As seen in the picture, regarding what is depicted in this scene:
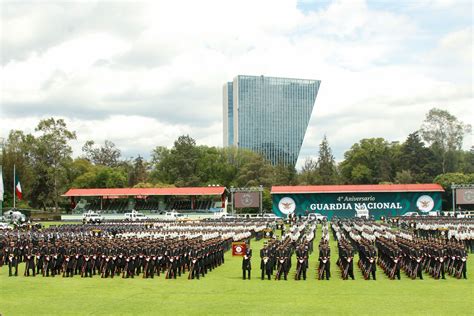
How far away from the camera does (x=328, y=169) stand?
286ft

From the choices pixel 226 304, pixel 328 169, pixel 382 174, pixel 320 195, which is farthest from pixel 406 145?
pixel 226 304

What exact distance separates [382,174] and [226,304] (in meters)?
70.6

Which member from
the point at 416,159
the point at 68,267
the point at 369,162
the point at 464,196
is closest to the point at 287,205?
the point at 464,196

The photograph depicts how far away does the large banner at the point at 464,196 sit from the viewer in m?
55.5

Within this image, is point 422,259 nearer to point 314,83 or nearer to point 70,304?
point 70,304

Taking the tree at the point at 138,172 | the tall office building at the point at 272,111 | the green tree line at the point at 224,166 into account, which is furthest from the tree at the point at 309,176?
the tall office building at the point at 272,111

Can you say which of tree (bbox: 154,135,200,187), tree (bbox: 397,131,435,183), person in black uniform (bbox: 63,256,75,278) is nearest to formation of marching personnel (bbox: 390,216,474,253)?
person in black uniform (bbox: 63,256,75,278)

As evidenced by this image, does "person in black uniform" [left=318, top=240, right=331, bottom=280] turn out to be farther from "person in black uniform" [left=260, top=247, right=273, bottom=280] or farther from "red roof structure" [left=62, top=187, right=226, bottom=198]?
"red roof structure" [left=62, top=187, right=226, bottom=198]

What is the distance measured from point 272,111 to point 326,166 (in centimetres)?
6129

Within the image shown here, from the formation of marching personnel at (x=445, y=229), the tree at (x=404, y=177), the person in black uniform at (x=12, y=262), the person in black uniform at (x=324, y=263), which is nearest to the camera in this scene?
the person in black uniform at (x=324, y=263)

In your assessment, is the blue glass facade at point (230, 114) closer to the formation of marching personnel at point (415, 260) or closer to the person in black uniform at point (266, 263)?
the formation of marching personnel at point (415, 260)

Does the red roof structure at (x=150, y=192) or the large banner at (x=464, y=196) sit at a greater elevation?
the red roof structure at (x=150, y=192)

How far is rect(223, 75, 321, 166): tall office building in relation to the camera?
145125 mm

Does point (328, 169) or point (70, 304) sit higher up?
point (328, 169)
